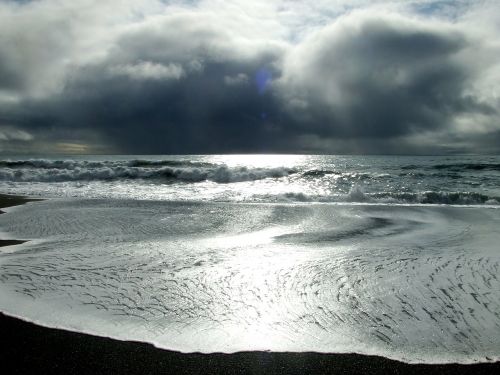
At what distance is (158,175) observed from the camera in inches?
1045

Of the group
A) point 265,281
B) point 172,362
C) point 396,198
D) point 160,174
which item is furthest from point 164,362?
point 160,174

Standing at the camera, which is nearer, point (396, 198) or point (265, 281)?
point (265, 281)

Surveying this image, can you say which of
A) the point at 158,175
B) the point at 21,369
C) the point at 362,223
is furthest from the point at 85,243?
the point at 158,175

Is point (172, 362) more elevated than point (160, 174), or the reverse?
point (160, 174)

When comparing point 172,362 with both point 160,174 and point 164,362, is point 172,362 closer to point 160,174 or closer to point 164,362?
point 164,362

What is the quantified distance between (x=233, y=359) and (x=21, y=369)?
1568mm

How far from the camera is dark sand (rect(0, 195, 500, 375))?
108 inches

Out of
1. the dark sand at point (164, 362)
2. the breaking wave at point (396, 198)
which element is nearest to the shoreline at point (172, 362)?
the dark sand at point (164, 362)

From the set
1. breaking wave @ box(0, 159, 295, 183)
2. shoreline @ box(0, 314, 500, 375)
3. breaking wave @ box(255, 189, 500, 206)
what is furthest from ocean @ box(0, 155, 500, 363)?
breaking wave @ box(0, 159, 295, 183)

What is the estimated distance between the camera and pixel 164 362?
2.83 meters

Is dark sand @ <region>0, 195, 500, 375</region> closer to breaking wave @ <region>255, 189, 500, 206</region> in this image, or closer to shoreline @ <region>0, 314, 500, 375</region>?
shoreline @ <region>0, 314, 500, 375</region>

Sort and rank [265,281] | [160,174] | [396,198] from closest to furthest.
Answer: [265,281] < [396,198] < [160,174]

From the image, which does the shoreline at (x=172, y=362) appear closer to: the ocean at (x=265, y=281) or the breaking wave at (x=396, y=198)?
the ocean at (x=265, y=281)

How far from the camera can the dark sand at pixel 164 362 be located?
8.97ft
